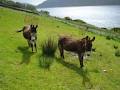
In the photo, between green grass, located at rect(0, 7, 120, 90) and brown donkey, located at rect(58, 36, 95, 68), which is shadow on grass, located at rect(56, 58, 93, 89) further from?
brown donkey, located at rect(58, 36, 95, 68)

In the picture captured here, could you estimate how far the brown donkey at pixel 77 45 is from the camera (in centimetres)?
1550

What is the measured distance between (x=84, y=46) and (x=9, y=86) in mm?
5509

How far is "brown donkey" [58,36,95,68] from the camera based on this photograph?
15500mm

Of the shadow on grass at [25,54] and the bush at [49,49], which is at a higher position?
the bush at [49,49]

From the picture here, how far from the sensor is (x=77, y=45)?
1617cm

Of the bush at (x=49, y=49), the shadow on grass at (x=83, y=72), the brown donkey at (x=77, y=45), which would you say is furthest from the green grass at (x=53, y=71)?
the brown donkey at (x=77, y=45)

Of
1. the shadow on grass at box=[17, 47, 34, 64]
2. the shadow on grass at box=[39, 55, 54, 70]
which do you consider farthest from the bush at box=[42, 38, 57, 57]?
the shadow on grass at box=[17, 47, 34, 64]

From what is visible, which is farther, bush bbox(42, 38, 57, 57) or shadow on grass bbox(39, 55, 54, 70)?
bush bbox(42, 38, 57, 57)

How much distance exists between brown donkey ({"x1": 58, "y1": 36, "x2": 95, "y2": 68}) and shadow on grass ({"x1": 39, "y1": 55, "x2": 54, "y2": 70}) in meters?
1.29

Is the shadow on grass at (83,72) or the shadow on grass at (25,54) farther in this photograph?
the shadow on grass at (25,54)

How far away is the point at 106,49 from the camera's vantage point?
22.6 m

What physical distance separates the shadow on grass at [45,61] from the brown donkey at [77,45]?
4.22 feet

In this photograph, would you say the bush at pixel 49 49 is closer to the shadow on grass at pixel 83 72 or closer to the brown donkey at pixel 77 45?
the shadow on grass at pixel 83 72

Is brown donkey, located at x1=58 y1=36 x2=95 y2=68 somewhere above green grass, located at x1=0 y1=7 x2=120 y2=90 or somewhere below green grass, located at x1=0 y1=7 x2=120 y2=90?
above
